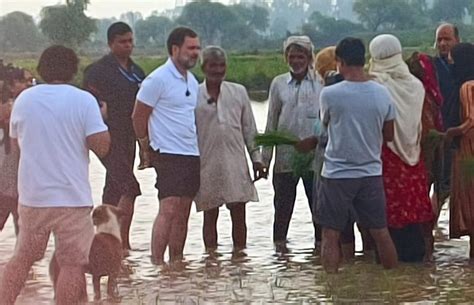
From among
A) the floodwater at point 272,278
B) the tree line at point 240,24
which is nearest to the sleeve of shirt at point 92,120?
the floodwater at point 272,278

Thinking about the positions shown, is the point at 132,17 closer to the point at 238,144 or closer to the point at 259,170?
the point at 238,144

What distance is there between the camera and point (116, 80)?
8.96 meters

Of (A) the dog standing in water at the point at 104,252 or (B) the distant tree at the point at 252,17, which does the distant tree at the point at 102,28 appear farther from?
(A) the dog standing in water at the point at 104,252

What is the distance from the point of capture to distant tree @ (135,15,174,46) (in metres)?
10.1

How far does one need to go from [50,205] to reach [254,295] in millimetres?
1683

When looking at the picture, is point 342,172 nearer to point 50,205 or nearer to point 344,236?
point 344,236

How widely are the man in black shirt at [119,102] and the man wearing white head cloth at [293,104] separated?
98 centimetres

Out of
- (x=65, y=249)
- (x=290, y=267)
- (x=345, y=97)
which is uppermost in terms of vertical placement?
(x=345, y=97)

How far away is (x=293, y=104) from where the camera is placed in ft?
30.4

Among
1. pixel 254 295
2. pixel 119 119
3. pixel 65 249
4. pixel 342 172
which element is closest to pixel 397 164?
pixel 342 172

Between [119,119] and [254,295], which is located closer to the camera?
[254,295]

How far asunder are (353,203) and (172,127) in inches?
49.3

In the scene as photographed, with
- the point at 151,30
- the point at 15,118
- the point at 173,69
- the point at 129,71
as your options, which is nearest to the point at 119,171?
the point at 129,71

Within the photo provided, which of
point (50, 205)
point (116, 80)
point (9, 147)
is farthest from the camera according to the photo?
point (116, 80)
